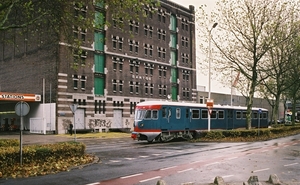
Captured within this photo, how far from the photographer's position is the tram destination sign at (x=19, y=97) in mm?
43978

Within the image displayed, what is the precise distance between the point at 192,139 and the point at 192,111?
98.5 inches

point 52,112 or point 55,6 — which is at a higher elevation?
point 55,6

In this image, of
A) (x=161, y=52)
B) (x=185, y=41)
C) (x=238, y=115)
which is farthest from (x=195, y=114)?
(x=185, y=41)

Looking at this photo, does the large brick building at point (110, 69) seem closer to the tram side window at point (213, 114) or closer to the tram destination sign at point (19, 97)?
the tram destination sign at point (19, 97)

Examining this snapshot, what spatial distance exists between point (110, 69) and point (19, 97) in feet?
43.9

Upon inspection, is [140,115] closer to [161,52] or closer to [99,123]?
[99,123]

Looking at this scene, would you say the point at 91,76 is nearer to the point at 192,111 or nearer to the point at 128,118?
Answer: the point at 128,118

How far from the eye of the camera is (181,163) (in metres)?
16.8

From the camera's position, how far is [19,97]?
45.5 m

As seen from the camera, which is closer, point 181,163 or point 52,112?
point 181,163

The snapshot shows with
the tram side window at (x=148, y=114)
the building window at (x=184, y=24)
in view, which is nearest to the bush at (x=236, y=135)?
the tram side window at (x=148, y=114)

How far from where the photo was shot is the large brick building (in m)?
47.2

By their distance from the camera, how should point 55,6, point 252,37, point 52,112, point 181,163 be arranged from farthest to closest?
point 52,112 → point 252,37 → point 55,6 → point 181,163

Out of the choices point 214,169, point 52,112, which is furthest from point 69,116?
point 214,169
